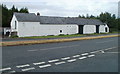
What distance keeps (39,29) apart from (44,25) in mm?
2068

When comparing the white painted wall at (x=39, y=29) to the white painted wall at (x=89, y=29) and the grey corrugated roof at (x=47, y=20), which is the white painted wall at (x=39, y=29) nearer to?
the grey corrugated roof at (x=47, y=20)

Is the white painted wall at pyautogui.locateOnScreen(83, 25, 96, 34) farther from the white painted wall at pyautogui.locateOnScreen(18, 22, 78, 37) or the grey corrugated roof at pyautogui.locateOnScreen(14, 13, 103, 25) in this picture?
the white painted wall at pyautogui.locateOnScreen(18, 22, 78, 37)

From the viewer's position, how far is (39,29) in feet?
141

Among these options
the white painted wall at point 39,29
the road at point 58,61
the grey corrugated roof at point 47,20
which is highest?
the grey corrugated roof at point 47,20

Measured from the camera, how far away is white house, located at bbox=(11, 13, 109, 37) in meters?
40.2

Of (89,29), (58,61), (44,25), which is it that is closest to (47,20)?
(44,25)

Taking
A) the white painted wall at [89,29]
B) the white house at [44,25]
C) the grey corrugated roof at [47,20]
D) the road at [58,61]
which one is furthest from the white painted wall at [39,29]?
the road at [58,61]

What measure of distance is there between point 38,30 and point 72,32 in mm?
12624

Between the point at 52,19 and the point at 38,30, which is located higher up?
the point at 52,19

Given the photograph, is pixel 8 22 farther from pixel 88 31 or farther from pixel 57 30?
pixel 88 31

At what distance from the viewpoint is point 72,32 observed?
2012 inches

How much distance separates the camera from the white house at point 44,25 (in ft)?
A: 132

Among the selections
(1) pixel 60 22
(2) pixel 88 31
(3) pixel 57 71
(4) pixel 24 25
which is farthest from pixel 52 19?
(3) pixel 57 71

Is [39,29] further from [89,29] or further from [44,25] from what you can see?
[89,29]
